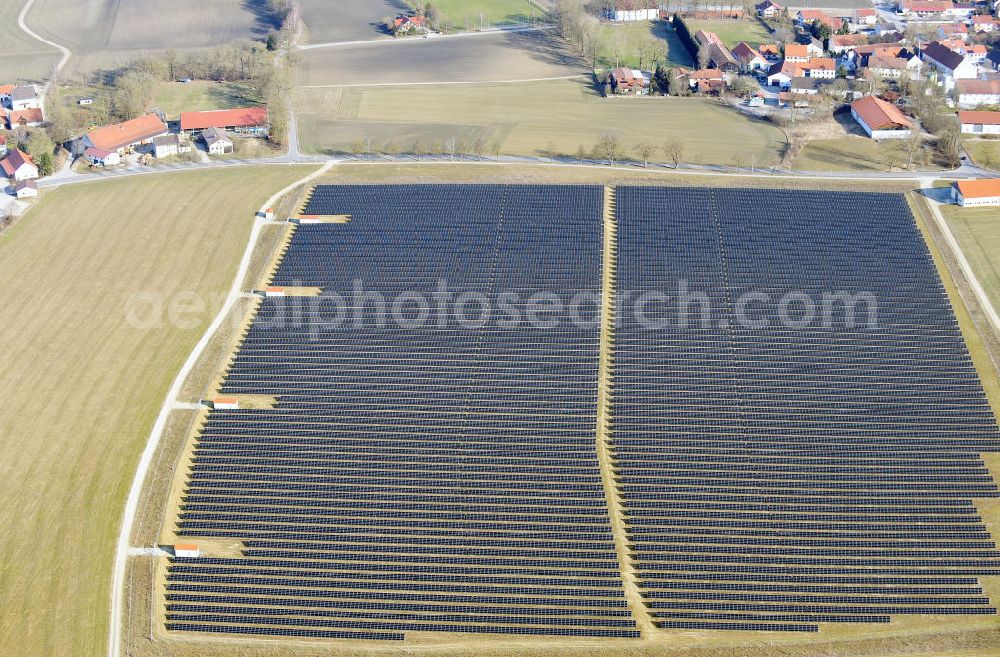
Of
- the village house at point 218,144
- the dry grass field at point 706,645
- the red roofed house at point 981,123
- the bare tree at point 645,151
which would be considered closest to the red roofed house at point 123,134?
the village house at point 218,144

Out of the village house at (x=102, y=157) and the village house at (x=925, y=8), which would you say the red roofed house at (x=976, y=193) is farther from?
the village house at (x=102, y=157)

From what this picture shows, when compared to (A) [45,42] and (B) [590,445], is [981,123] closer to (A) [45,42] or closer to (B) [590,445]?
(B) [590,445]

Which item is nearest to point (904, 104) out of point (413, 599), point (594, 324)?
point (594, 324)

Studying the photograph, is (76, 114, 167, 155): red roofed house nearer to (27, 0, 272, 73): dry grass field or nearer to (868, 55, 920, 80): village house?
(27, 0, 272, 73): dry grass field

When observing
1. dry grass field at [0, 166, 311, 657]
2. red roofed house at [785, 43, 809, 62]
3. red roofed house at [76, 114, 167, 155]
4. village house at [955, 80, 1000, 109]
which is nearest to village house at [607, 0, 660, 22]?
red roofed house at [785, 43, 809, 62]

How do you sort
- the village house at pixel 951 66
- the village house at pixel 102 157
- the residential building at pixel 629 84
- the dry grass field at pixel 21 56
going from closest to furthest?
the village house at pixel 102 157 < the village house at pixel 951 66 < the residential building at pixel 629 84 < the dry grass field at pixel 21 56

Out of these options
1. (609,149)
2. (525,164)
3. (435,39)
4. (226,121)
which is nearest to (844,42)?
(609,149)
